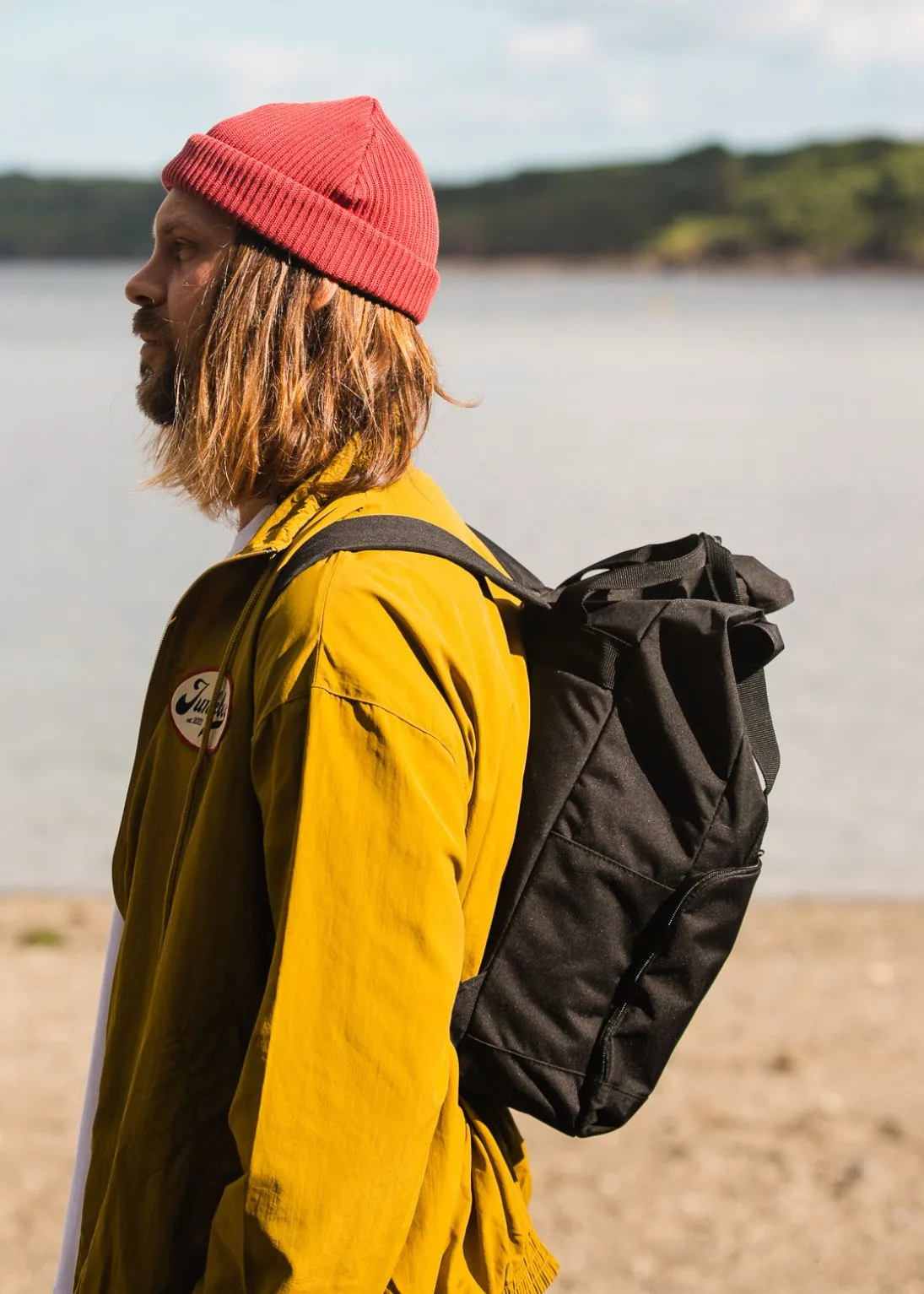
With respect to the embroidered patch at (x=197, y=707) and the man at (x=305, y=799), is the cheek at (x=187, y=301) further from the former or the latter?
the embroidered patch at (x=197, y=707)

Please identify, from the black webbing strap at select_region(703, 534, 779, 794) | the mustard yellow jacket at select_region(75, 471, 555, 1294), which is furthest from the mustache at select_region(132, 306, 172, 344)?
the black webbing strap at select_region(703, 534, 779, 794)

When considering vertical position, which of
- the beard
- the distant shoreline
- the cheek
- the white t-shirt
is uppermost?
the cheek

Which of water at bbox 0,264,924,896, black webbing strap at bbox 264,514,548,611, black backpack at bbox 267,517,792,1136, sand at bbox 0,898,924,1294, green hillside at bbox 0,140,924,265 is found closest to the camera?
black webbing strap at bbox 264,514,548,611

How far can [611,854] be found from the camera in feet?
4.69

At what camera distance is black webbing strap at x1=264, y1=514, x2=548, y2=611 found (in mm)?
1280

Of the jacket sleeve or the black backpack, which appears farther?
the black backpack

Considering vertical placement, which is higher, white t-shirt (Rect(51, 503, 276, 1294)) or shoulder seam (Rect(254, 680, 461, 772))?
shoulder seam (Rect(254, 680, 461, 772))

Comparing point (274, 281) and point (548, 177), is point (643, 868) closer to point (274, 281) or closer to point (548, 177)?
point (274, 281)

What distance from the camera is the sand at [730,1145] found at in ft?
11.2

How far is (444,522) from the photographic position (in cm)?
151

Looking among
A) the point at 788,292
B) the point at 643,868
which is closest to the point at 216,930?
the point at 643,868

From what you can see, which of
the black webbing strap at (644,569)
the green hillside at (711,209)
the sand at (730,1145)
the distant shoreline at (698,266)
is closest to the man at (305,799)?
the black webbing strap at (644,569)

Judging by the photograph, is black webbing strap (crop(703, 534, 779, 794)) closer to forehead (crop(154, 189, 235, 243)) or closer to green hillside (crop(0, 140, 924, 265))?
forehead (crop(154, 189, 235, 243))

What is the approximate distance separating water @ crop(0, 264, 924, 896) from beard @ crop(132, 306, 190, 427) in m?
0.23
